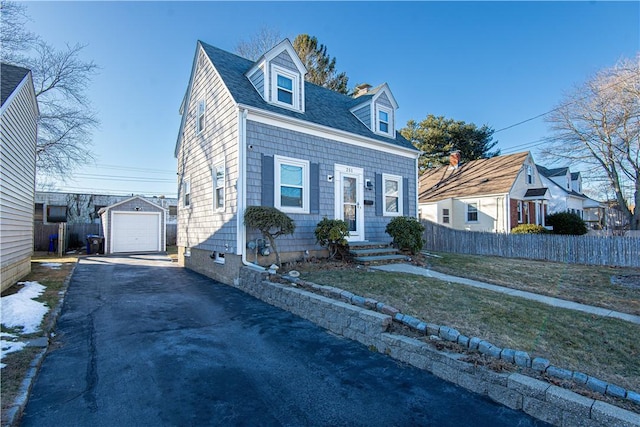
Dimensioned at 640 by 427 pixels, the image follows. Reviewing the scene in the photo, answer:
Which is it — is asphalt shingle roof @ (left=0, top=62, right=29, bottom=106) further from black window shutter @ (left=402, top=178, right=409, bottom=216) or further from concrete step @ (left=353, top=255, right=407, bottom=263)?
black window shutter @ (left=402, top=178, right=409, bottom=216)

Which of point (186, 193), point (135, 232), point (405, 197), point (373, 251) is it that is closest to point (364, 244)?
point (373, 251)

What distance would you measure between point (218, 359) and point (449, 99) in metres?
28.4

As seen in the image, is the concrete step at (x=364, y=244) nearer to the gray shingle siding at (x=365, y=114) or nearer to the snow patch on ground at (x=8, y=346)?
the gray shingle siding at (x=365, y=114)

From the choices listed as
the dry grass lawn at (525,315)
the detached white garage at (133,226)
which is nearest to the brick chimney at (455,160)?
the dry grass lawn at (525,315)

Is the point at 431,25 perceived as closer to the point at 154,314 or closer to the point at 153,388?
the point at 154,314

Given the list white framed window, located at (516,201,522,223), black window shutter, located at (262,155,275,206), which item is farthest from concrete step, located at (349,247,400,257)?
white framed window, located at (516,201,522,223)

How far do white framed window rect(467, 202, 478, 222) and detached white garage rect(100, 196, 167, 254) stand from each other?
730 inches

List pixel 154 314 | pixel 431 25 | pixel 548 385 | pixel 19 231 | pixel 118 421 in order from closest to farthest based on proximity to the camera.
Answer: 1. pixel 118 421
2. pixel 548 385
3. pixel 154 314
4. pixel 19 231
5. pixel 431 25

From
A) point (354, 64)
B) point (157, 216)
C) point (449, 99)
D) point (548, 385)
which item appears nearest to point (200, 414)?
point (548, 385)

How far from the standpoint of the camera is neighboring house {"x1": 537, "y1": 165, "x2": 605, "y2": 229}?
982 inches

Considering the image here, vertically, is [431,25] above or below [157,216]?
above

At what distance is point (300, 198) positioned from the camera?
9.38 meters

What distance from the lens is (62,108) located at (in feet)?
60.3

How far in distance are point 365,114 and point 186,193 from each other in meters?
7.48
